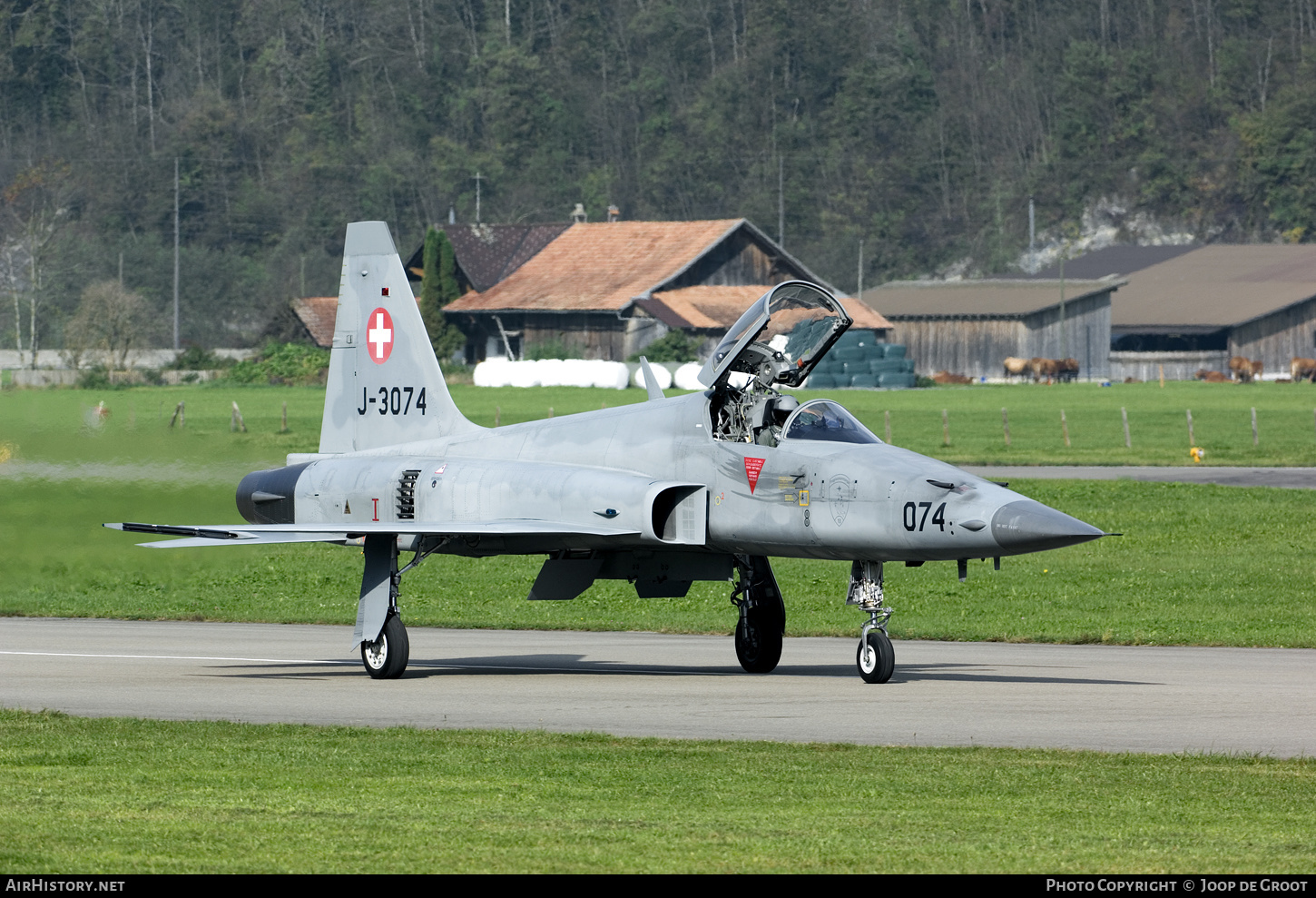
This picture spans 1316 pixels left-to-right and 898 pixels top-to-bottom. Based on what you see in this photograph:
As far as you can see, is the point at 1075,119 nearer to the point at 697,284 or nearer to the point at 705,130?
the point at 705,130

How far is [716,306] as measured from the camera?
106 m

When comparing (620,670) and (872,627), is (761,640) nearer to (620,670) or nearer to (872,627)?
(620,670)

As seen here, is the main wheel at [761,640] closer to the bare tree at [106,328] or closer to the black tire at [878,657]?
the black tire at [878,657]

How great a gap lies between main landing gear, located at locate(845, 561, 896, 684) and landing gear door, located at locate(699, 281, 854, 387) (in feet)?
6.39

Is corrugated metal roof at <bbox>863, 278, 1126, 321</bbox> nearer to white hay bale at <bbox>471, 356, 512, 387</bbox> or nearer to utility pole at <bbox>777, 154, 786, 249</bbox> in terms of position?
white hay bale at <bbox>471, 356, 512, 387</bbox>

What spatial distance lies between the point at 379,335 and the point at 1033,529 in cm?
845

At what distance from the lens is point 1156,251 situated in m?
136

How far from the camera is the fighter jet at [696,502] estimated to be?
1664 centimetres

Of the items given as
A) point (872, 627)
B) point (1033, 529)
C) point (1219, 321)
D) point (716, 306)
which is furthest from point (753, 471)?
point (1219, 321)

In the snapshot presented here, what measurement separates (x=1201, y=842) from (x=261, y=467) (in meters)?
15.9

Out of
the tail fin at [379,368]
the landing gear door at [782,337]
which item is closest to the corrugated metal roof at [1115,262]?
the tail fin at [379,368]

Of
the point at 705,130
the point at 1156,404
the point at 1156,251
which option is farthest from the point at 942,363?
the point at 705,130

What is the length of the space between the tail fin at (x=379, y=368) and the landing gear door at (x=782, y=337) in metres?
3.93
